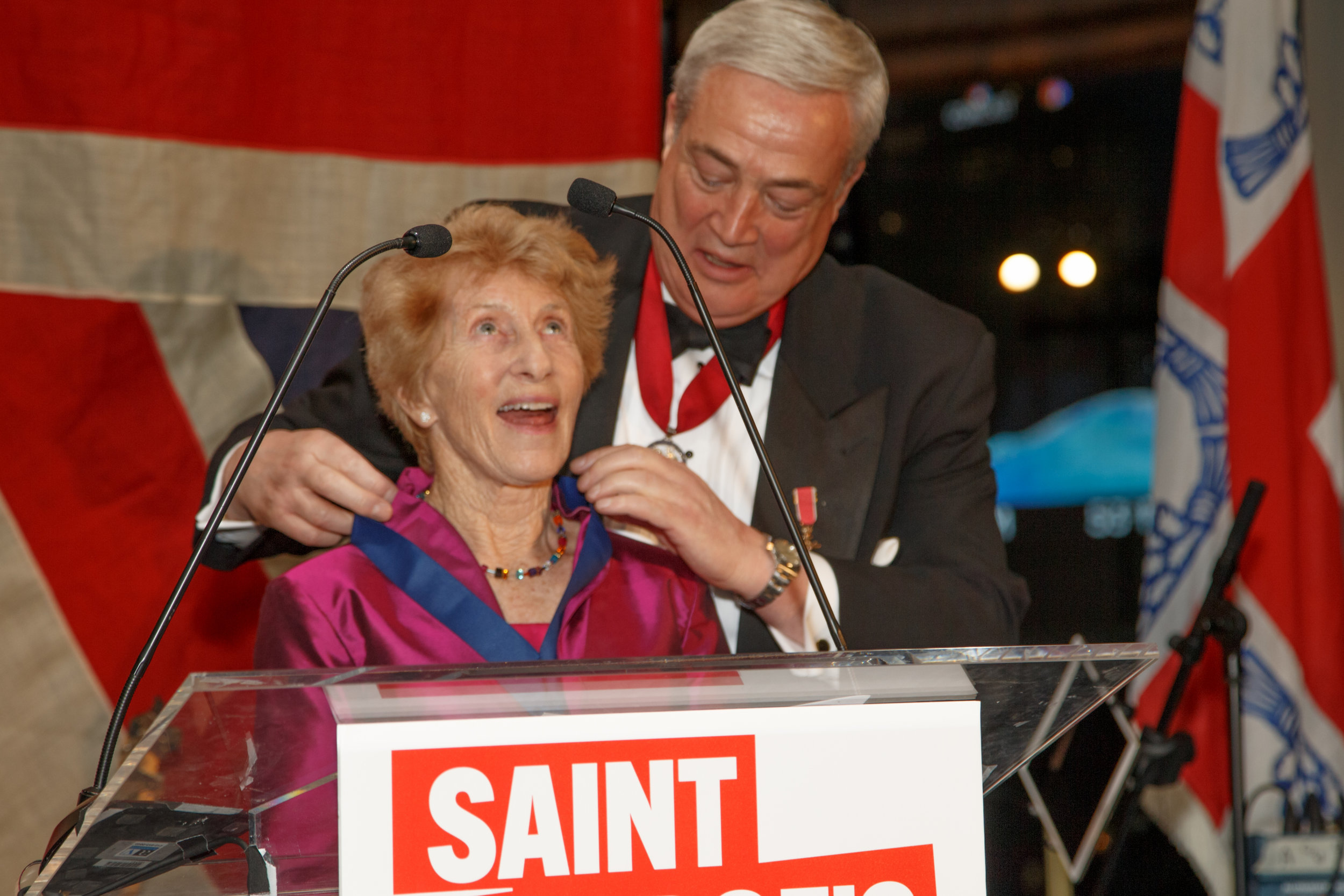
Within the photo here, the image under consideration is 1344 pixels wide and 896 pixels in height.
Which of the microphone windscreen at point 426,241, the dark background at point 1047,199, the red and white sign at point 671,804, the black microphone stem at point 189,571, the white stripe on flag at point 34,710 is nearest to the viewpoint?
the red and white sign at point 671,804

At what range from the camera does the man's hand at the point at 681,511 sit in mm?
1506

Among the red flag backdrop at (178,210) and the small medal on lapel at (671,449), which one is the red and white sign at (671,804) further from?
the red flag backdrop at (178,210)

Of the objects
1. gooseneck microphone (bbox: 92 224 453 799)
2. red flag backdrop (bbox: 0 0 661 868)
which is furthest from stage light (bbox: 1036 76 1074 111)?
gooseneck microphone (bbox: 92 224 453 799)

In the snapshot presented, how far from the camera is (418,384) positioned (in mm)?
1723

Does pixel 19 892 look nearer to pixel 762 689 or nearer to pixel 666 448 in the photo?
pixel 762 689

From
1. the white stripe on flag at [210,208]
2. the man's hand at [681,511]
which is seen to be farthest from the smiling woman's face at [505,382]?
the white stripe on flag at [210,208]

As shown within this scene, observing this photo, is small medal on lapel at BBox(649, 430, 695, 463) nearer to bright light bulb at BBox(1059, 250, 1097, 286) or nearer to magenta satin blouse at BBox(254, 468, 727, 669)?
magenta satin blouse at BBox(254, 468, 727, 669)

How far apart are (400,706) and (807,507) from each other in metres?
1.18

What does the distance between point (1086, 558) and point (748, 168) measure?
2322 millimetres

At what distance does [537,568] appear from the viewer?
1766 mm

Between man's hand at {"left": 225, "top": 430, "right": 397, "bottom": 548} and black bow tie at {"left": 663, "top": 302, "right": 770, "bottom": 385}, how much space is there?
2.21 ft

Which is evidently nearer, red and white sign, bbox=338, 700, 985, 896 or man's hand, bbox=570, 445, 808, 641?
red and white sign, bbox=338, 700, 985, 896

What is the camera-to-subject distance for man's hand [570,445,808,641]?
1.51 metres

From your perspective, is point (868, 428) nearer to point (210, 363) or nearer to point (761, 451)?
point (761, 451)
